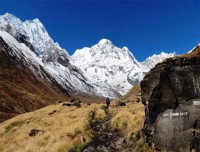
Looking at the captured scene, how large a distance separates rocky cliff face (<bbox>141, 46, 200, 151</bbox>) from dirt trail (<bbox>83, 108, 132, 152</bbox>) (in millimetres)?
2518

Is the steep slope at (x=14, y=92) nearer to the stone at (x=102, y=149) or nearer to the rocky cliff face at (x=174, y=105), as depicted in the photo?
the stone at (x=102, y=149)

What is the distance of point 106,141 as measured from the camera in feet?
73.4

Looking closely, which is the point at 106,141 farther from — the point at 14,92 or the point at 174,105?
the point at 14,92

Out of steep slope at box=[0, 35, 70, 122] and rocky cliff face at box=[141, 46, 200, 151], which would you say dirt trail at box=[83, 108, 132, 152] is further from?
Result: steep slope at box=[0, 35, 70, 122]

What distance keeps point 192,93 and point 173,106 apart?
142cm

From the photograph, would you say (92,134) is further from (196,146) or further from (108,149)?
Answer: (196,146)

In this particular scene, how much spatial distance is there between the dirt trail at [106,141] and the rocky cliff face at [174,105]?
252 cm

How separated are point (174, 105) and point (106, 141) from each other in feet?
22.7

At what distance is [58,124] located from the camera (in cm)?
3125

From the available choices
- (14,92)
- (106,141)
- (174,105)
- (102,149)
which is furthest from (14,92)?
(174,105)

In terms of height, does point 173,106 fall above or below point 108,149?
above

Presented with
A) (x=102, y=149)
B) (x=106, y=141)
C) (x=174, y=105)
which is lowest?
(x=102, y=149)

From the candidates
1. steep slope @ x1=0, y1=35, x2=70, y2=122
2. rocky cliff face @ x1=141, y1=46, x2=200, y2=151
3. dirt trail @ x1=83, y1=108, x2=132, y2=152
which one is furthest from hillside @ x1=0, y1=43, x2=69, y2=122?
rocky cliff face @ x1=141, y1=46, x2=200, y2=151

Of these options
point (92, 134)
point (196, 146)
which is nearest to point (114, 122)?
point (92, 134)
